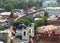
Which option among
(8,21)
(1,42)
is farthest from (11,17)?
(1,42)

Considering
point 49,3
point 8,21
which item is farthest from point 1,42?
point 49,3

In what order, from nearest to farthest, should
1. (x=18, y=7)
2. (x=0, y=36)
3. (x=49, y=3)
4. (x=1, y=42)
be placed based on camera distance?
(x=1, y=42)
(x=0, y=36)
(x=18, y=7)
(x=49, y=3)

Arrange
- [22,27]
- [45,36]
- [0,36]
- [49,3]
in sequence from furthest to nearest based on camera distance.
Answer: [49,3]
[22,27]
[0,36]
[45,36]

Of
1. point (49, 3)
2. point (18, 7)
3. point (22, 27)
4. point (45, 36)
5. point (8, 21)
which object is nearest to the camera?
point (45, 36)

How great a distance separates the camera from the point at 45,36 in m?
23.0

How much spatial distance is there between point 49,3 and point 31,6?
7.80 metres

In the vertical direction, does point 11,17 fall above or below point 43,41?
below

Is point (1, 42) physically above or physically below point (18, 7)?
above

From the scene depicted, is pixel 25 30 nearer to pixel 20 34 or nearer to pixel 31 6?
pixel 20 34

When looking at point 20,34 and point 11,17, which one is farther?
point 11,17

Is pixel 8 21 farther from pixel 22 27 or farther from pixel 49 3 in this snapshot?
pixel 49 3

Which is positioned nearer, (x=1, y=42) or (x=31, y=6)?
(x=1, y=42)

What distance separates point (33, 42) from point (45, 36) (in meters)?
1.06

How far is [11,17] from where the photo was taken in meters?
50.8
